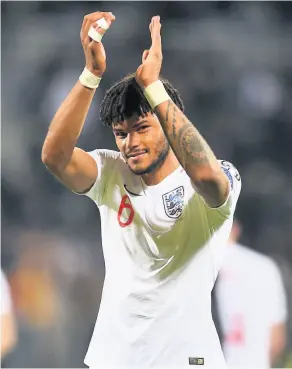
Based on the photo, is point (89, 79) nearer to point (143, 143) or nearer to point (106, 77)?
point (143, 143)

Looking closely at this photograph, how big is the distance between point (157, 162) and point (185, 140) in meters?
0.21

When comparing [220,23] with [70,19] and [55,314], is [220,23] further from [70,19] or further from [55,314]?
[55,314]

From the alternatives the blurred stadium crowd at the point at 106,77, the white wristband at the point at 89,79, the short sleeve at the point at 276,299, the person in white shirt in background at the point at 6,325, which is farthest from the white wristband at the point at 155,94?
the person in white shirt in background at the point at 6,325

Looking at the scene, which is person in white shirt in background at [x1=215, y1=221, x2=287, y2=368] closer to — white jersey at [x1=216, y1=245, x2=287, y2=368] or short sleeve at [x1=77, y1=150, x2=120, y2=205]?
white jersey at [x1=216, y1=245, x2=287, y2=368]

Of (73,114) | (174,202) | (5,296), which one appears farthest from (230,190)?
(5,296)

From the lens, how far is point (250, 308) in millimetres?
1562

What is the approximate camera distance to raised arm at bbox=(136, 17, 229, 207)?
46.7 inches

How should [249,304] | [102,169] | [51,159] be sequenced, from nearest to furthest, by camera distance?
[51,159]
[102,169]
[249,304]

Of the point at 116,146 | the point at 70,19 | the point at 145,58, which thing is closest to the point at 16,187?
the point at 116,146

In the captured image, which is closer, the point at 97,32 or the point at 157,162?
the point at 97,32

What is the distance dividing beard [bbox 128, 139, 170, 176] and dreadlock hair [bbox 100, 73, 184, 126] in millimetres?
90

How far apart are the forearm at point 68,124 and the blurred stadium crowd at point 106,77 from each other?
0.32m

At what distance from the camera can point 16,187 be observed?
164 centimetres

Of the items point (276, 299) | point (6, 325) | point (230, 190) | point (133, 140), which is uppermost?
Result: point (133, 140)
